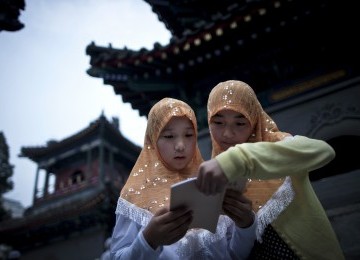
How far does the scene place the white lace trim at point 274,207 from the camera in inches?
64.5

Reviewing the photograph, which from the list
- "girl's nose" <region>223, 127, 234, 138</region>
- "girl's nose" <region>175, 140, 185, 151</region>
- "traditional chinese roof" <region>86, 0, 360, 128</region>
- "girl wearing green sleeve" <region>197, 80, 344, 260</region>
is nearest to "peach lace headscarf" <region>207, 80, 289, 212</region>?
Answer: "girl wearing green sleeve" <region>197, 80, 344, 260</region>

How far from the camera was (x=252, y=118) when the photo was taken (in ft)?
6.10

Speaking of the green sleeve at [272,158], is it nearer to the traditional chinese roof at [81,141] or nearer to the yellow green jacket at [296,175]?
the yellow green jacket at [296,175]

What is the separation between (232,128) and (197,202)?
0.55 metres

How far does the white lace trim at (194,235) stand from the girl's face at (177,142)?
33 cm

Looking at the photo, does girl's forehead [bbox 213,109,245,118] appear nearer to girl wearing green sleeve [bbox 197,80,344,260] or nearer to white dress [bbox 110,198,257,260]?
girl wearing green sleeve [bbox 197,80,344,260]

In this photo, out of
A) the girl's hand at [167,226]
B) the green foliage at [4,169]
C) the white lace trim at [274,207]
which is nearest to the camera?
the girl's hand at [167,226]

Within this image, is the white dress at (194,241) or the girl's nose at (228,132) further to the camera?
the girl's nose at (228,132)

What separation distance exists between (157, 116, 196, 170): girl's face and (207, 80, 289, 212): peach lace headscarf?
0.54ft

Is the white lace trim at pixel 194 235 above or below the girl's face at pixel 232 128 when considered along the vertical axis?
below

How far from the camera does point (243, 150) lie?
4.59ft

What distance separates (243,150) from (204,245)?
0.64 m

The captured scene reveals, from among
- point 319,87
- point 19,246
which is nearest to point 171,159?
point 319,87

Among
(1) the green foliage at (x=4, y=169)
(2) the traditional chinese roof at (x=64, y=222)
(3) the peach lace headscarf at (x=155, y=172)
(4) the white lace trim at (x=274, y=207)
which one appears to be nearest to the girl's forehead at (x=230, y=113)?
(3) the peach lace headscarf at (x=155, y=172)
